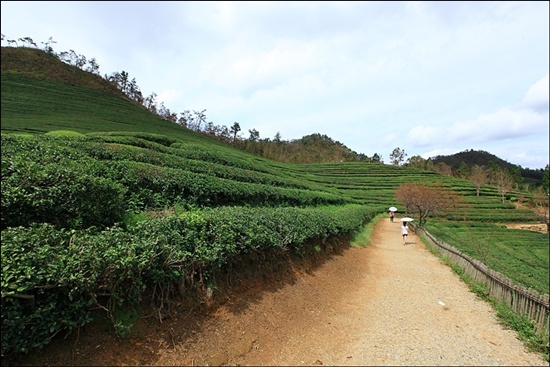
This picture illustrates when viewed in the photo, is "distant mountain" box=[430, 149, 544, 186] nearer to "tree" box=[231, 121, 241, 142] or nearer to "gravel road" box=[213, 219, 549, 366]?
"tree" box=[231, 121, 241, 142]

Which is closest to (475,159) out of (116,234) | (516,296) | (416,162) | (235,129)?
(416,162)

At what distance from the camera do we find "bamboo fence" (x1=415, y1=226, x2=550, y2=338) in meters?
5.47

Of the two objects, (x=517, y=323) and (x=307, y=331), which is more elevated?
(x=517, y=323)

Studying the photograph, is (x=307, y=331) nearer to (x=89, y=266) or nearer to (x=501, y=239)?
(x=89, y=266)

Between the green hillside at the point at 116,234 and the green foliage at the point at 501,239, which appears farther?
the green foliage at the point at 501,239

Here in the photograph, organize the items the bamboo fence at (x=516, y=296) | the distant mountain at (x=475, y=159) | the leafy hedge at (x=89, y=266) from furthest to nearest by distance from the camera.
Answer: the distant mountain at (x=475, y=159) → the bamboo fence at (x=516, y=296) → the leafy hedge at (x=89, y=266)

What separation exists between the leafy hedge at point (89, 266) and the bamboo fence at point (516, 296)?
18.5ft

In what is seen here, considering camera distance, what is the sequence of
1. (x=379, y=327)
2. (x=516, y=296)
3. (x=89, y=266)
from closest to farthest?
(x=89, y=266) → (x=379, y=327) → (x=516, y=296)

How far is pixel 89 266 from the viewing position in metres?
3.71

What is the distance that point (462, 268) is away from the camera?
10422 mm

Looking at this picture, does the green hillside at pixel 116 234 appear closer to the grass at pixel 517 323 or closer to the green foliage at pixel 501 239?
the grass at pixel 517 323

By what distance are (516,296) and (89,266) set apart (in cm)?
818

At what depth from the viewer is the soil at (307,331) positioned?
3.85 meters

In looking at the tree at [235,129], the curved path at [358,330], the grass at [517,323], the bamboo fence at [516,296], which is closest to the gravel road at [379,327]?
the curved path at [358,330]
